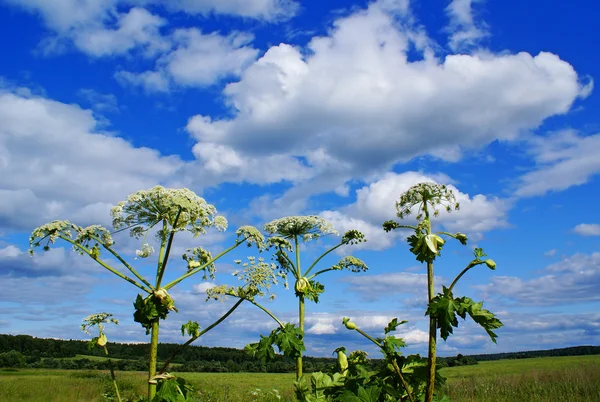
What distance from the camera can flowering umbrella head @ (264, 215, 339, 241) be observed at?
8680mm

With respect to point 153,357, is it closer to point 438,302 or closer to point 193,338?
point 193,338

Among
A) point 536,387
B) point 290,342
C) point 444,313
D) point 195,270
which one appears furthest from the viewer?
point 536,387

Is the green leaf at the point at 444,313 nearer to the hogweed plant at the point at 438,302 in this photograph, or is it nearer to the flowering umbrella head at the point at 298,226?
the hogweed plant at the point at 438,302

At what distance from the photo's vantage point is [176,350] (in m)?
4.39

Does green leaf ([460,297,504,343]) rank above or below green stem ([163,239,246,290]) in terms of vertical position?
below

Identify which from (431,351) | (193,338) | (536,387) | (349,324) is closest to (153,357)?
(193,338)

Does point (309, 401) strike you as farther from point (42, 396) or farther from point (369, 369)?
point (42, 396)

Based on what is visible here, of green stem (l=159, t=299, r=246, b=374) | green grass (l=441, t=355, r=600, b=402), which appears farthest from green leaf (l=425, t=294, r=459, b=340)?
green grass (l=441, t=355, r=600, b=402)

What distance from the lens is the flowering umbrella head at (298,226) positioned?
28.5 feet

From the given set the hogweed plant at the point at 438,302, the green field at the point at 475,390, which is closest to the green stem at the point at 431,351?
the hogweed plant at the point at 438,302

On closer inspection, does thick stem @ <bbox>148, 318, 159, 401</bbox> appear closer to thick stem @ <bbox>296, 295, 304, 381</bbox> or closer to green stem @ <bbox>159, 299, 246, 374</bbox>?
green stem @ <bbox>159, 299, 246, 374</bbox>

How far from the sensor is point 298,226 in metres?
8.79

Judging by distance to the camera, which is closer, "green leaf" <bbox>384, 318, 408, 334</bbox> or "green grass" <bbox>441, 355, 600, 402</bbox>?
"green leaf" <bbox>384, 318, 408, 334</bbox>

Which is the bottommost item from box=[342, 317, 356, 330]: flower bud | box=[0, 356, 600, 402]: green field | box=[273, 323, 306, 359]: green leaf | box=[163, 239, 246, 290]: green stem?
box=[0, 356, 600, 402]: green field
